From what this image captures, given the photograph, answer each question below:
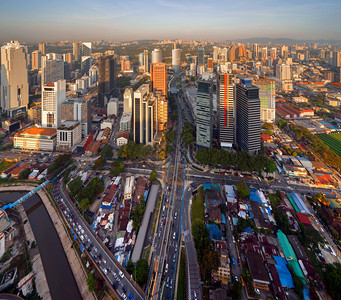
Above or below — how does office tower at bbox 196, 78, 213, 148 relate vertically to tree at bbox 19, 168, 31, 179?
above

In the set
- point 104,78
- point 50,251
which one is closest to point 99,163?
point 50,251

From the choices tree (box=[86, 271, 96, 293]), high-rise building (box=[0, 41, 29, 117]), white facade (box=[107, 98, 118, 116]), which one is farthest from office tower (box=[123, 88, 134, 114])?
tree (box=[86, 271, 96, 293])

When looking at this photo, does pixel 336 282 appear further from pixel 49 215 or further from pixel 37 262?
pixel 49 215

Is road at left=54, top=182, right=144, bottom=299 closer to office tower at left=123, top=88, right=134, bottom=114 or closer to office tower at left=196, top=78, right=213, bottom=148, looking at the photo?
office tower at left=196, top=78, right=213, bottom=148

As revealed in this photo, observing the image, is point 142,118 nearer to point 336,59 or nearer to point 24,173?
point 24,173

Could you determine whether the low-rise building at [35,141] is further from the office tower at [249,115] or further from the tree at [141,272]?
the office tower at [249,115]

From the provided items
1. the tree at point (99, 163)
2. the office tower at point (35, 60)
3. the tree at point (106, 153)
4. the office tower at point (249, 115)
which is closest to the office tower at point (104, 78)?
the tree at point (106, 153)
